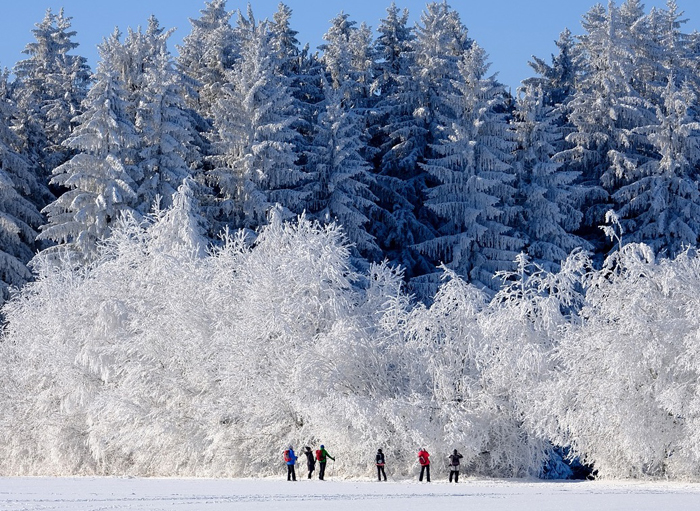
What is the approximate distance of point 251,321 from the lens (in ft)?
99.8

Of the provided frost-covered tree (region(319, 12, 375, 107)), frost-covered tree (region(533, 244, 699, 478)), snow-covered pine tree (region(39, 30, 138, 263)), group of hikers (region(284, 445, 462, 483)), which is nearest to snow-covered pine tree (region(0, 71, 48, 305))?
snow-covered pine tree (region(39, 30, 138, 263))

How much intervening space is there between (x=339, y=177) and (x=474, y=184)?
5937mm

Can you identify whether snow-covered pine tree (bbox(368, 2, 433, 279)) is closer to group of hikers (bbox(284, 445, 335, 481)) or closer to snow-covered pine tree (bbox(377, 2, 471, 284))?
snow-covered pine tree (bbox(377, 2, 471, 284))

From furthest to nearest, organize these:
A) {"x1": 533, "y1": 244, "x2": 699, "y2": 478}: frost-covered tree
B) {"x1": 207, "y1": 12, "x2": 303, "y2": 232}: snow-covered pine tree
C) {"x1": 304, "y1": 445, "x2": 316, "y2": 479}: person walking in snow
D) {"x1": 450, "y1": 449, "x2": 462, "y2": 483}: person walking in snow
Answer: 1. {"x1": 207, "y1": 12, "x2": 303, "y2": 232}: snow-covered pine tree
2. {"x1": 304, "y1": 445, "x2": 316, "y2": 479}: person walking in snow
3. {"x1": 450, "y1": 449, "x2": 462, "y2": 483}: person walking in snow
4. {"x1": 533, "y1": 244, "x2": 699, "y2": 478}: frost-covered tree

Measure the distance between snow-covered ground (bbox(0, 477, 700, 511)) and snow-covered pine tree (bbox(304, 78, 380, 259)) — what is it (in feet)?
62.8

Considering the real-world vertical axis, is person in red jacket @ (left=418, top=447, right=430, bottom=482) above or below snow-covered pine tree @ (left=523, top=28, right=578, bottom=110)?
below

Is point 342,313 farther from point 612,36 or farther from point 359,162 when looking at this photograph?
point 612,36

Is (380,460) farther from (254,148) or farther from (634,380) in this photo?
(254,148)

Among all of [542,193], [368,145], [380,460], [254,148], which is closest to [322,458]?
[380,460]

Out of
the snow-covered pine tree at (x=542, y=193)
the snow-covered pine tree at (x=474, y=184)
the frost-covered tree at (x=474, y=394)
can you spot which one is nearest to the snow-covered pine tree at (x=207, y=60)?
the snow-covered pine tree at (x=474, y=184)

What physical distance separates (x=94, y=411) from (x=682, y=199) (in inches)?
1097

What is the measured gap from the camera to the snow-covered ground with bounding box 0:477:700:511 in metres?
19.0

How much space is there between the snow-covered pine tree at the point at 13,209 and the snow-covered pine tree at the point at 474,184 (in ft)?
56.6

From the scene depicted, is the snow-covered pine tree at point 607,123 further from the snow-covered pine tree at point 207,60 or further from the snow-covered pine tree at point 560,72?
the snow-covered pine tree at point 207,60
